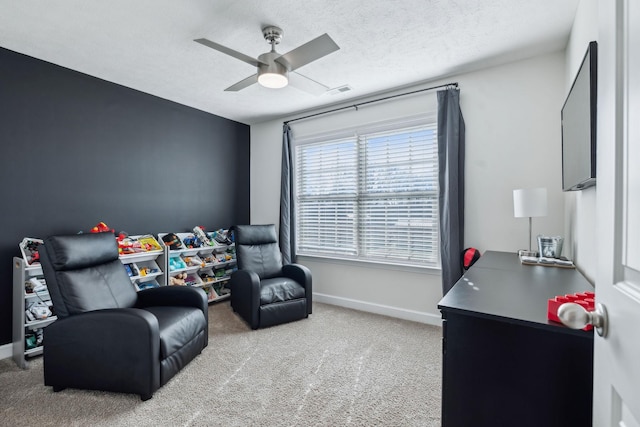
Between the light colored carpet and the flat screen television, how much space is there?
1524 mm

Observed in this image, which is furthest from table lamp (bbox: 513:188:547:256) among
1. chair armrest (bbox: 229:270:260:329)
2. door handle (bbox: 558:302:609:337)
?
chair armrest (bbox: 229:270:260:329)

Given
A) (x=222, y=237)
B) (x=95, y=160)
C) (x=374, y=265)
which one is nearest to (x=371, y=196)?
(x=374, y=265)

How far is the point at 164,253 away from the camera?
334 cm

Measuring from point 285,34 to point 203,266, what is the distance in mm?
2637

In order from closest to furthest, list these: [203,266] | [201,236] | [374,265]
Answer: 1. [374,265]
2. [203,266]
3. [201,236]

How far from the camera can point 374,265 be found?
3.57 meters

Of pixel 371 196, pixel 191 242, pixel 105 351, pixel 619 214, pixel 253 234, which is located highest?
pixel 371 196

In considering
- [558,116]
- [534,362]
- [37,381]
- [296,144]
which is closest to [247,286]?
[37,381]

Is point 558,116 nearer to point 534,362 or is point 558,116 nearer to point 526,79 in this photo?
point 526,79

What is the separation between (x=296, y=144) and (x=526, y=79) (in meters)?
2.60

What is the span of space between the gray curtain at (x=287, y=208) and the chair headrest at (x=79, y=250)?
1.97 m

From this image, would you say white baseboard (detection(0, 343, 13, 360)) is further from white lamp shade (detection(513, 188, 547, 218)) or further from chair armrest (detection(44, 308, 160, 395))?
white lamp shade (detection(513, 188, 547, 218))

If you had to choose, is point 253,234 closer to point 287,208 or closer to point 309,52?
point 287,208

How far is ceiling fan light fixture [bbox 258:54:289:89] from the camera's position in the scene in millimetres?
2137
